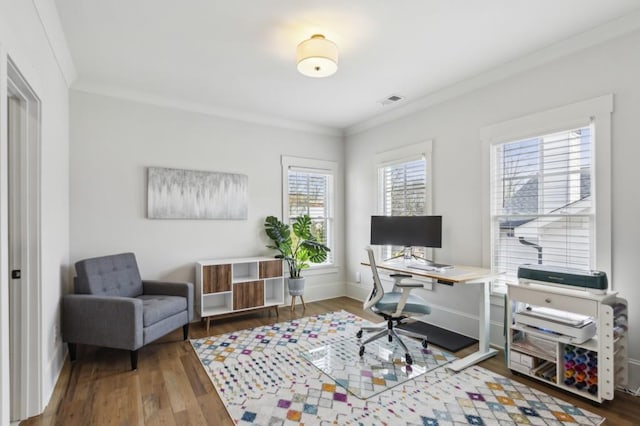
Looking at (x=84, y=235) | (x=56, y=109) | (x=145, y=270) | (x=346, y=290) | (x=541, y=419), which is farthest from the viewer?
(x=346, y=290)

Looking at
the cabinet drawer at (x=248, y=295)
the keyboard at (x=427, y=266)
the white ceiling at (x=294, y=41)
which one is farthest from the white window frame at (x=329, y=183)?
the keyboard at (x=427, y=266)

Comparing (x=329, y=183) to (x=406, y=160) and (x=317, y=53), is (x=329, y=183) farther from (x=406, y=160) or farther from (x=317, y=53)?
(x=317, y=53)

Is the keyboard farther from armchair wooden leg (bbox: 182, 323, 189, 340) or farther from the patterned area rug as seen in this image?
armchair wooden leg (bbox: 182, 323, 189, 340)

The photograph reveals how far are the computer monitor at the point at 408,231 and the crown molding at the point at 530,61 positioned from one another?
4.53ft

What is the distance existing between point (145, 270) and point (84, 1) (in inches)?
102

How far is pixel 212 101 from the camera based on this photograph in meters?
3.95

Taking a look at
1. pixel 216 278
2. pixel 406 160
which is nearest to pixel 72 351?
pixel 216 278

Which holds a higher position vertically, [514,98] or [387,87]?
A: [387,87]

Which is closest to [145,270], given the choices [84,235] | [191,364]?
[84,235]

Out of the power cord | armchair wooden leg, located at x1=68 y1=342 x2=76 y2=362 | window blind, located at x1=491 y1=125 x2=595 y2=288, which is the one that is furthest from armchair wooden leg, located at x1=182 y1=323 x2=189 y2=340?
the power cord

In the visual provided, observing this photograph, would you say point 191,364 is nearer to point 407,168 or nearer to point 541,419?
point 541,419

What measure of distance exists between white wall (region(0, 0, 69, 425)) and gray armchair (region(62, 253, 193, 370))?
0.43ft

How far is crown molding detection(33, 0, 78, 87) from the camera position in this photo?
2.09 metres

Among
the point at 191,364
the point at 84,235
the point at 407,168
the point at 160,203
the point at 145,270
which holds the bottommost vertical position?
the point at 191,364
